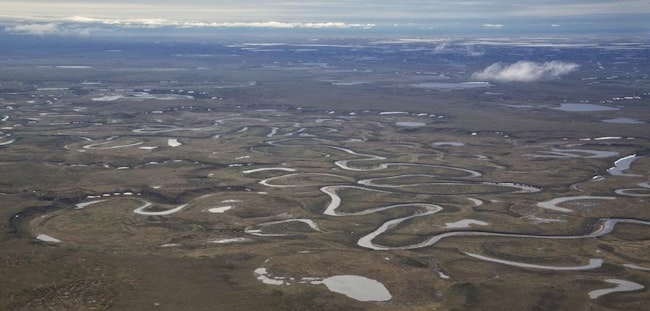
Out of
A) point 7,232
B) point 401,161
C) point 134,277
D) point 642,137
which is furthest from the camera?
point 642,137

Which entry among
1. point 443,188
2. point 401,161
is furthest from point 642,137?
point 443,188

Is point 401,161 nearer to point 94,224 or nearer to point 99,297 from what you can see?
point 94,224

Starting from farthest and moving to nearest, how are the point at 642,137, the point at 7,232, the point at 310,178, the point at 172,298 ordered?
the point at 642,137 → the point at 310,178 → the point at 7,232 → the point at 172,298

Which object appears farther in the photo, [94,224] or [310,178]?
[310,178]

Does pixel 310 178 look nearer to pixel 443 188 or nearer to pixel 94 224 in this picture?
pixel 443 188

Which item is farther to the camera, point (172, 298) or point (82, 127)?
point (82, 127)

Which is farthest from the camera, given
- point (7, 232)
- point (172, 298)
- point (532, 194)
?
point (532, 194)

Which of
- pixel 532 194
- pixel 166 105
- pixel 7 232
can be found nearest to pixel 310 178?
pixel 532 194

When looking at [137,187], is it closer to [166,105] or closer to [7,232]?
[7,232]

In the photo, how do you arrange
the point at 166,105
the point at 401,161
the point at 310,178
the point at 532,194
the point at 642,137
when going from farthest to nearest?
the point at 166,105 → the point at 642,137 → the point at 401,161 → the point at 310,178 → the point at 532,194
